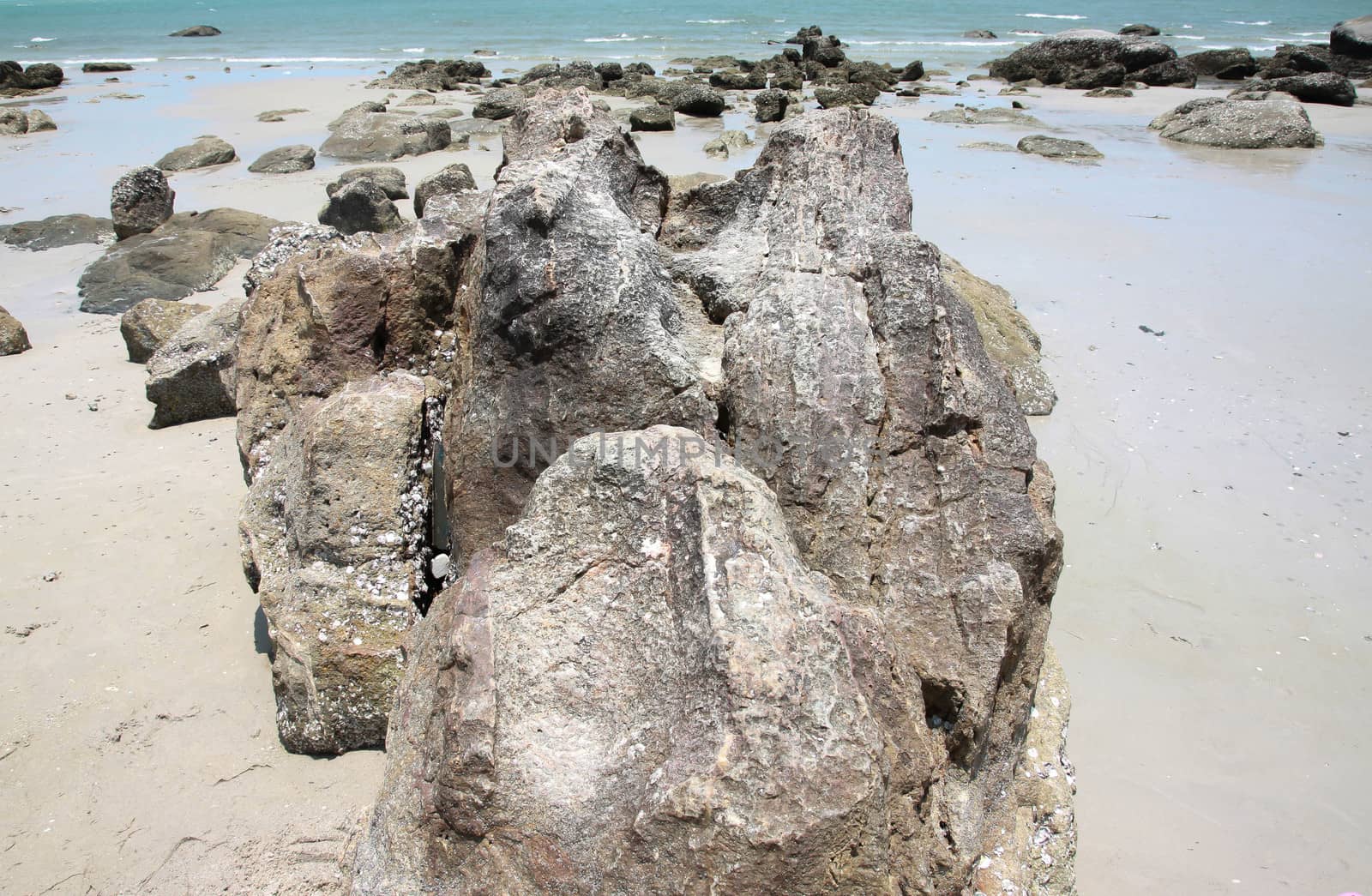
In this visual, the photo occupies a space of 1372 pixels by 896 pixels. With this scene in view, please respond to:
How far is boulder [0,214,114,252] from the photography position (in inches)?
369

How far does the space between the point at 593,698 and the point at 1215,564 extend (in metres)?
3.69

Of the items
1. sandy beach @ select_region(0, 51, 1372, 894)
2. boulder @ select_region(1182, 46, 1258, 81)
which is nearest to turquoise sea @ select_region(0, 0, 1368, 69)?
boulder @ select_region(1182, 46, 1258, 81)

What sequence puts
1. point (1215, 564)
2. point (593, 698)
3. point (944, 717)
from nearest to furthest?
1. point (593, 698)
2. point (944, 717)
3. point (1215, 564)

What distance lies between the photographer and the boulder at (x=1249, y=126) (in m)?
12.7

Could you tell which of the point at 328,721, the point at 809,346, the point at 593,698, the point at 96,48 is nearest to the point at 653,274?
the point at 809,346

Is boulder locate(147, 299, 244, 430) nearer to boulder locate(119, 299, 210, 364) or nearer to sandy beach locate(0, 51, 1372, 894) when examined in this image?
sandy beach locate(0, 51, 1372, 894)

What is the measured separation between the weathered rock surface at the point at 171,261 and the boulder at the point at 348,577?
5523 mm

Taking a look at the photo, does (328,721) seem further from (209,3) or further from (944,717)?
(209,3)

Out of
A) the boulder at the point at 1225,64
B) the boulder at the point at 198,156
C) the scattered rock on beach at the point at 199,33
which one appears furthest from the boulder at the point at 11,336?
the scattered rock on beach at the point at 199,33

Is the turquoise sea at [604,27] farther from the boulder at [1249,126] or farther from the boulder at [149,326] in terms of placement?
the boulder at [149,326]

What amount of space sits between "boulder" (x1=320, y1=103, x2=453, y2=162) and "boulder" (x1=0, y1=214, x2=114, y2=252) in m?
3.69

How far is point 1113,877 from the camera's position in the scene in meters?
3.17

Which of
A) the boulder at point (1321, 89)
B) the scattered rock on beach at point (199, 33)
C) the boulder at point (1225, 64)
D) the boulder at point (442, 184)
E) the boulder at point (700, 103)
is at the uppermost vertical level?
the scattered rock on beach at point (199, 33)

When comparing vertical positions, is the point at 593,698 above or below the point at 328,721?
above
